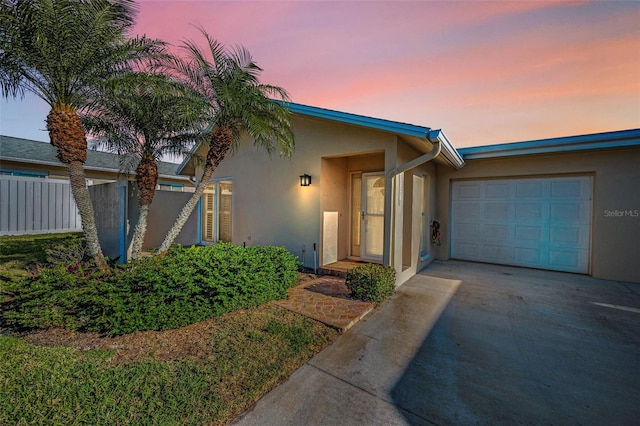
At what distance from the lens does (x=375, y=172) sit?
22.2 ft

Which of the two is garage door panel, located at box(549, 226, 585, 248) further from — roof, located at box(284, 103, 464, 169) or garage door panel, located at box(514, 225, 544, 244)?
roof, located at box(284, 103, 464, 169)

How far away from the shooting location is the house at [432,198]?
5.85 meters

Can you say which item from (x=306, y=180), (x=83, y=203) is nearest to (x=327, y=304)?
(x=306, y=180)

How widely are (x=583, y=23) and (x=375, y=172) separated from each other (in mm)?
5298

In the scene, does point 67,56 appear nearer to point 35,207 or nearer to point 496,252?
point 496,252

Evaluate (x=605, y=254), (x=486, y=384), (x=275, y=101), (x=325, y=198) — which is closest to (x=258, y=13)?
(x=275, y=101)

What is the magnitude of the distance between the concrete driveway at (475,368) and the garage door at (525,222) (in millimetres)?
2190

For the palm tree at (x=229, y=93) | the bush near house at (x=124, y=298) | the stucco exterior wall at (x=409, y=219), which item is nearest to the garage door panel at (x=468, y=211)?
the stucco exterior wall at (x=409, y=219)

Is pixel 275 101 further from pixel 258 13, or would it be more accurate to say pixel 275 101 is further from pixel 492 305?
pixel 492 305

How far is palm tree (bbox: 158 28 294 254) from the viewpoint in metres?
5.09

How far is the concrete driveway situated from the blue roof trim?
126 inches

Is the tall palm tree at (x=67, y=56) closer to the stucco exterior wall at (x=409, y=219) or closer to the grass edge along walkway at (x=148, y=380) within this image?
the grass edge along walkway at (x=148, y=380)

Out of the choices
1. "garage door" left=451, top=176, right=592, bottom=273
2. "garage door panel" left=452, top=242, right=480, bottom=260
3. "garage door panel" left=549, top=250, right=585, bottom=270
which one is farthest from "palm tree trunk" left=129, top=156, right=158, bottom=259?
"garage door panel" left=549, top=250, right=585, bottom=270

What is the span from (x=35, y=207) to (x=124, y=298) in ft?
41.2
